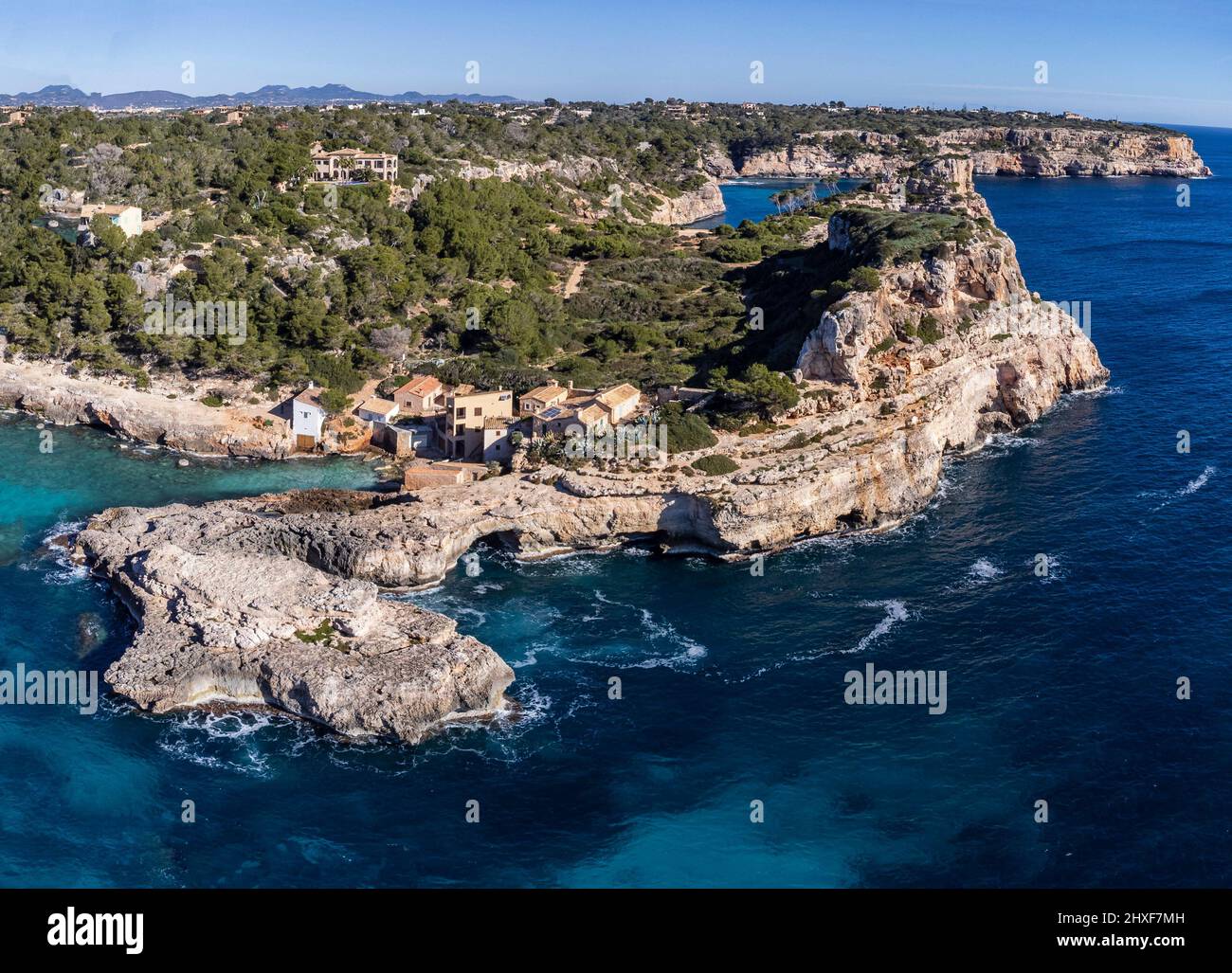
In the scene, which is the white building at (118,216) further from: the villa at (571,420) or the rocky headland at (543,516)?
the villa at (571,420)

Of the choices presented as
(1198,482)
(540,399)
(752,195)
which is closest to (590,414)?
(540,399)

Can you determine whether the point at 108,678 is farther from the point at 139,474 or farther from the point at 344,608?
the point at 139,474

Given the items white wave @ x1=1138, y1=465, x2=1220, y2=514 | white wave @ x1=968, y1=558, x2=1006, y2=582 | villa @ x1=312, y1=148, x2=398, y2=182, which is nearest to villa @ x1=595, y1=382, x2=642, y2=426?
white wave @ x1=968, y1=558, x2=1006, y2=582

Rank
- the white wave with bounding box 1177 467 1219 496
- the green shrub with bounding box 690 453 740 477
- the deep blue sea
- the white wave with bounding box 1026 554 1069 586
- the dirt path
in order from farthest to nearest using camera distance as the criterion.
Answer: the dirt path < the white wave with bounding box 1177 467 1219 496 < the green shrub with bounding box 690 453 740 477 < the white wave with bounding box 1026 554 1069 586 < the deep blue sea

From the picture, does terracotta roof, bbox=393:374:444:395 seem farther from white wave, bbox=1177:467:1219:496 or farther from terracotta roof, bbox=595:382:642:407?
white wave, bbox=1177:467:1219:496

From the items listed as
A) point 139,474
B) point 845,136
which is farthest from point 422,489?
point 845,136

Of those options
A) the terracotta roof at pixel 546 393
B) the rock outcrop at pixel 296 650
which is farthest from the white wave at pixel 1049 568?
the terracotta roof at pixel 546 393

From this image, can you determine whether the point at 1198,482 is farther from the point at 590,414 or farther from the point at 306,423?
the point at 306,423
